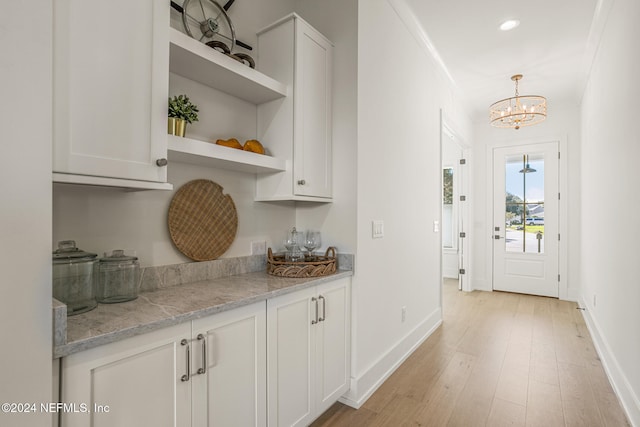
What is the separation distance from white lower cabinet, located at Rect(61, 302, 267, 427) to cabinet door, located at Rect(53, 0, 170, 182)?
1.92ft

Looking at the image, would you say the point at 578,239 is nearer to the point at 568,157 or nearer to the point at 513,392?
the point at 568,157

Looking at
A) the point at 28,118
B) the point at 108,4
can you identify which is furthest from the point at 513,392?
the point at 108,4

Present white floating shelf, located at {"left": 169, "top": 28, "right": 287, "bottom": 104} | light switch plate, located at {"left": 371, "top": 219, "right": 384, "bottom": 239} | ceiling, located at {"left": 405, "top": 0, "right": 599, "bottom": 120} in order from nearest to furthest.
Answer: white floating shelf, located at {"left": 169, "top": 28, "right": 287, "bottom": 104} → light switch plate, located at {"left": 371, "top": 219, "right": 384, "bottom": 239} → ceiling, located at {"left": 405, "top": 0, "right": 599, "bottom": 120}

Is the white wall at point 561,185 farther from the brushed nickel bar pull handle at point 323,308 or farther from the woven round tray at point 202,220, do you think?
the woven round tray at point 202,220

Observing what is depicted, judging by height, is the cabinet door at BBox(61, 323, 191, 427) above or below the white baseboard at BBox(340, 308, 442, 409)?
above

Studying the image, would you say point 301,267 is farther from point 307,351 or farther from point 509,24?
point 509,24

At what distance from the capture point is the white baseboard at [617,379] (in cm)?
186

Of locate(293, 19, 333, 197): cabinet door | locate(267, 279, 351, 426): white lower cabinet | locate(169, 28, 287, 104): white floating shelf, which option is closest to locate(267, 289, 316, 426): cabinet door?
locate(267, 279, 351, 426): white lower cabinet

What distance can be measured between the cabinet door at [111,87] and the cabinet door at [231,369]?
24.9 inches

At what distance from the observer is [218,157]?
1.59 metres

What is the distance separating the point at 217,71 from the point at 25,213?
1.10 meters

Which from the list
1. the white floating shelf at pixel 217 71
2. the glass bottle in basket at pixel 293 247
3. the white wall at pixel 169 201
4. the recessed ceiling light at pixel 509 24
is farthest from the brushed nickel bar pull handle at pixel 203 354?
the recessed ceiling light at pixel 509 24

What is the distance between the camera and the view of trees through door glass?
196 inches

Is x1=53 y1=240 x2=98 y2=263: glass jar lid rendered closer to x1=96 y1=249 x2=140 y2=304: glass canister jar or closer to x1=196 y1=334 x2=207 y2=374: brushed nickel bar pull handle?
x1=96 y1=249 x2=140 y2=304: glass canister jar
